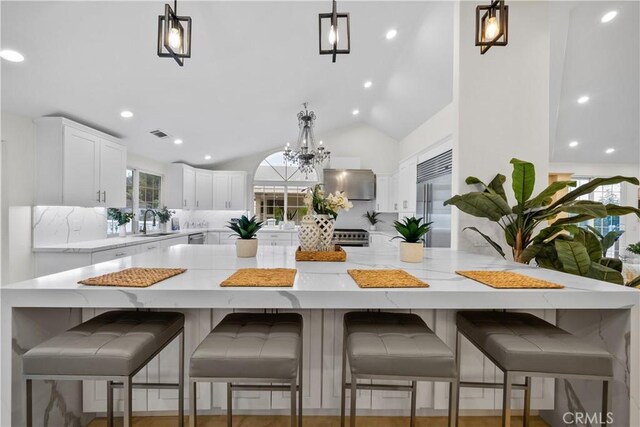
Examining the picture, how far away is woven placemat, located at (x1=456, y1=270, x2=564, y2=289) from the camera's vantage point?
125 cm

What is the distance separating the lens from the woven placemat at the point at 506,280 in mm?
1255

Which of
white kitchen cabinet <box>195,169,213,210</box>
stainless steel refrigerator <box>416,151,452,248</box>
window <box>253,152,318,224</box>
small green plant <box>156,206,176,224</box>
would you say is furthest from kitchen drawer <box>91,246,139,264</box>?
stainless steel refrigerator <box>416,151,452,248</box>

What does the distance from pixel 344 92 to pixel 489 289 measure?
4173 millimetres

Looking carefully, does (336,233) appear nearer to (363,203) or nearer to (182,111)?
(363,203)

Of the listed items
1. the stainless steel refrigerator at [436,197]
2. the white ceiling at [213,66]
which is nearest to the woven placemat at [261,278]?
the white ceiling at [213,66]

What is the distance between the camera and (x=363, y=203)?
6.66 metres

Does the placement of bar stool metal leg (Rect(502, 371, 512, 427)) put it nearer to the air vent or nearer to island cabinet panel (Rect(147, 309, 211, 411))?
island cabinet panel (Rect(147, 309, 211, 411))

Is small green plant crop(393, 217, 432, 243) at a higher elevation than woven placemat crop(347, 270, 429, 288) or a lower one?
higher

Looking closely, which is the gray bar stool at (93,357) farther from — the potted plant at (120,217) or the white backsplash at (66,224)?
the potted plant at (120,217)

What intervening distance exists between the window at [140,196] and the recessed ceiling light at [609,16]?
626 centimetres

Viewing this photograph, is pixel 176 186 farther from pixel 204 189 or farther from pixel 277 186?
pixel 277 186

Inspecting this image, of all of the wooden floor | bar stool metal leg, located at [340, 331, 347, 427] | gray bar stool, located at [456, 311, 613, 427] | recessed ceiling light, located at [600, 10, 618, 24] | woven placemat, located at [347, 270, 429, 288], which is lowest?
the wooden floor

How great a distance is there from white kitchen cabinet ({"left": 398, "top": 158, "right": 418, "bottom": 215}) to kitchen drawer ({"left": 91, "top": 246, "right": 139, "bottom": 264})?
13.6ft

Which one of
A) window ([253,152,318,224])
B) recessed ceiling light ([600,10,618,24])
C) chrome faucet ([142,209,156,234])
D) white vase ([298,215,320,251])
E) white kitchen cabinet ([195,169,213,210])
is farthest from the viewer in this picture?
window ([253,152,318,224])
